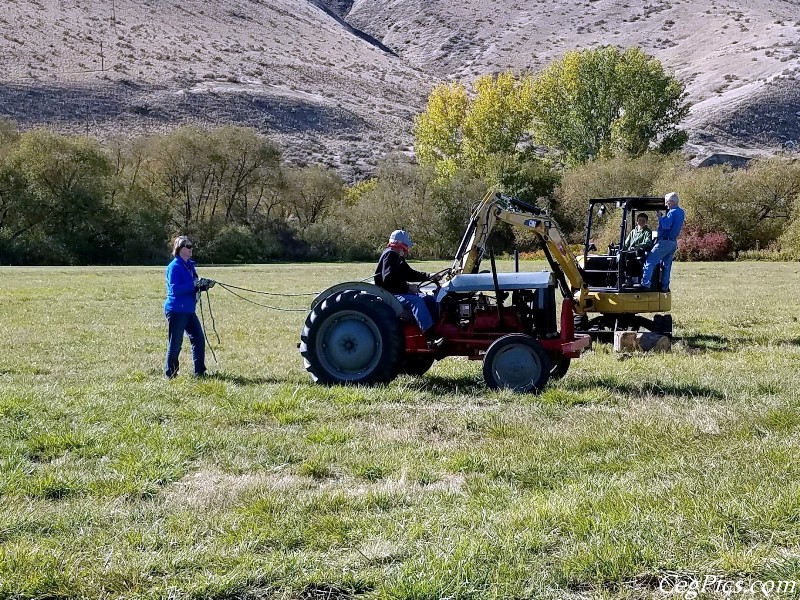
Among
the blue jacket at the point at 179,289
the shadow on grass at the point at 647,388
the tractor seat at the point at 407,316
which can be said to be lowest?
the shadow on grass at the point at 647,388

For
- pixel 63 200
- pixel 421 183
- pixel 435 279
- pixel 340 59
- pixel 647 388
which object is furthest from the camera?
pixel 340 59

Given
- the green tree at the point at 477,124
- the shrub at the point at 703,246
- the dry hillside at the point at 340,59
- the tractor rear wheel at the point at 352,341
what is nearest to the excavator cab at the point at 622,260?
the tractor rear wheel at the point at 352,341

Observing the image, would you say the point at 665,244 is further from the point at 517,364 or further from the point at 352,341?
the point at 352,341

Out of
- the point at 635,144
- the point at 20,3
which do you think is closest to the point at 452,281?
the point at 635,144

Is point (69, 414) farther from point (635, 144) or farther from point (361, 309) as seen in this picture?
point (635, 144)

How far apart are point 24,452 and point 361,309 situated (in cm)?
406

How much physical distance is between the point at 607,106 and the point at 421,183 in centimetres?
1695

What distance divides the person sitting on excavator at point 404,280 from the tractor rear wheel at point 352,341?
31 cm

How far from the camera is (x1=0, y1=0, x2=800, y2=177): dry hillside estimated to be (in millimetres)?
86688

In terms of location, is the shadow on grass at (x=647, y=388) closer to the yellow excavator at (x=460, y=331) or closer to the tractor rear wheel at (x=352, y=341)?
the yellow excavator at (x=460, y=331)

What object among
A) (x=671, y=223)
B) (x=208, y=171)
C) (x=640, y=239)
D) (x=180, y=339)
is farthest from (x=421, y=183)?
(x=180, y=339)

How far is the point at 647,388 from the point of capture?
928 cm

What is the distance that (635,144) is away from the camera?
65062mm

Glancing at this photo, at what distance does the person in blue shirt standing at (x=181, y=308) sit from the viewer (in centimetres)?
1038
